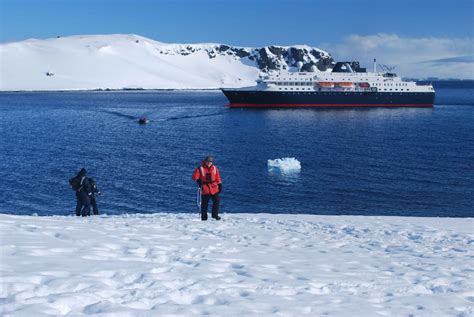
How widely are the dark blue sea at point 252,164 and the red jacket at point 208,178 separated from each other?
12282 mm

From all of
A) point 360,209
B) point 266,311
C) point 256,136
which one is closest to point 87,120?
point 256,136

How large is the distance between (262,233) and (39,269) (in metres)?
5.70

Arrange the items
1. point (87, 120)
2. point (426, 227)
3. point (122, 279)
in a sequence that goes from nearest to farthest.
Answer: point (122, 279)
point (426, 227)
point (87, 120)

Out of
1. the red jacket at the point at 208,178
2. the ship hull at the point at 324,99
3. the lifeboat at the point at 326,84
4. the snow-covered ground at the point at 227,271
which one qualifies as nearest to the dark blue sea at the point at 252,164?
the red jacket at the point at 208,178

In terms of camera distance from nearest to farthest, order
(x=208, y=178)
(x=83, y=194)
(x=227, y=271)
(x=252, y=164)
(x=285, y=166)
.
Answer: (x=227, y=271), (x=208, y=178), (x=83, y=194), (x=285, y=166), (x=252, y=164)

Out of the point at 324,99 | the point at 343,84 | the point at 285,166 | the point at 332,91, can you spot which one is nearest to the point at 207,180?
the point at 285,166

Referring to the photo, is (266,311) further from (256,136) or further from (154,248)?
(256,136)

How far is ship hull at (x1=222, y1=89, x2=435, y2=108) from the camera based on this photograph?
3952 inches

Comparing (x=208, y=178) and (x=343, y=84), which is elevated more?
(x=343, y=84)

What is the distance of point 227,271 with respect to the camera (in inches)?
327

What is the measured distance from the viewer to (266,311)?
6488 mm

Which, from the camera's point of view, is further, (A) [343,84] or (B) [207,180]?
(A) [343,84]

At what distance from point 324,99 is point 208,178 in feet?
291

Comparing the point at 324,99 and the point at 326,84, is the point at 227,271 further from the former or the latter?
the point at 326,84
